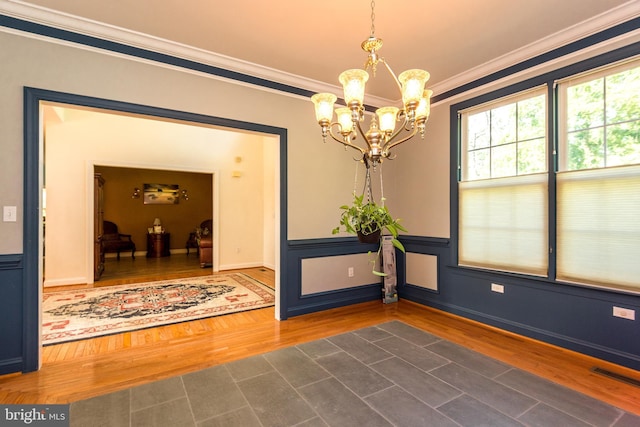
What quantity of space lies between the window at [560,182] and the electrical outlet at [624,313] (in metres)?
0.19

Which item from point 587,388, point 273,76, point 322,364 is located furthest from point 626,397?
point 273,76

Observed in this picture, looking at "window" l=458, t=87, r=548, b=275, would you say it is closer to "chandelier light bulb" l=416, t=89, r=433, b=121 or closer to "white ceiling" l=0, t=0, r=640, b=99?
"white ceiling" l=0, t=0, r=640, b=99

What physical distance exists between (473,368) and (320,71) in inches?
131

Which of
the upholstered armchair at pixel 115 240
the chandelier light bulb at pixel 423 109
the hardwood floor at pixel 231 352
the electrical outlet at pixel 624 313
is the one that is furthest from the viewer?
the upholstered armchair at pixel 115 240

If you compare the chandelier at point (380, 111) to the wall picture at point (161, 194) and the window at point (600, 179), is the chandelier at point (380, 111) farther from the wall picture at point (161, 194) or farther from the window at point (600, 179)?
the wall picture at point (161, 194)

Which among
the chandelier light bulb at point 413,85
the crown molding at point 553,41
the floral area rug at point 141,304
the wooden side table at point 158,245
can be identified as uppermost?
the crown molding at point 553,41

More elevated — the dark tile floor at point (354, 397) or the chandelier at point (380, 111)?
the chandelier at point (380, 111)

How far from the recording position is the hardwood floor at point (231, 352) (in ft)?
7.16

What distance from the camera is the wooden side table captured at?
8.69 metres

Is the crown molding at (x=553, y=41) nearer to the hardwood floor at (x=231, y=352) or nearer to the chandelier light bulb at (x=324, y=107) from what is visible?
the chandelier light bulb at (x=324, y=107)

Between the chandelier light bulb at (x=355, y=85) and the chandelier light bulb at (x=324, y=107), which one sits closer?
the chandelier light bulb at (x=355, y=85)

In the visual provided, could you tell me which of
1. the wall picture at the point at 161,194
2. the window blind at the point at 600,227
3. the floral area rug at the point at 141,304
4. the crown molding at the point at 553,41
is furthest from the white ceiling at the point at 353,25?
the wall picture at the point at 161,194

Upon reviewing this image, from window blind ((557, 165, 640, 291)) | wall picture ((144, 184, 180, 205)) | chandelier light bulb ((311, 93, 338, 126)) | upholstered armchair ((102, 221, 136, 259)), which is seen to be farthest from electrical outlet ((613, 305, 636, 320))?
wall picture ((144, 184, 180, 205))

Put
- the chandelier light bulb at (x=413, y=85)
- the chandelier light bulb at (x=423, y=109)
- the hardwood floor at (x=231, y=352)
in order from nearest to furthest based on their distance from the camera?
1. the chandelier light bulb at (x=413, y=85)
2. the chandelier light bulb at (x=423, y=109)
3. the hardwood floor at (x=231, y=352)
